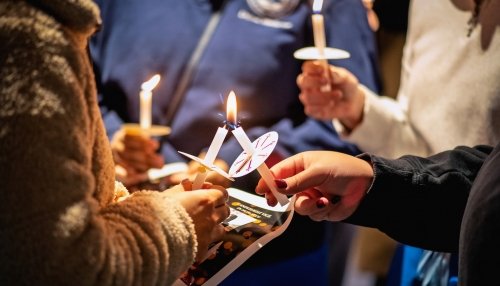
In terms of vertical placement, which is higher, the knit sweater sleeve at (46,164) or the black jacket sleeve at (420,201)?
the knit sweater sleeve at (46,164)

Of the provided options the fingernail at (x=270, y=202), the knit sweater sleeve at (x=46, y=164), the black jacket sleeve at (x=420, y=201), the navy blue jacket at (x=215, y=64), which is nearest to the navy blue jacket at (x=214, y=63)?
the navy blue jacket at (x=215, y=64)

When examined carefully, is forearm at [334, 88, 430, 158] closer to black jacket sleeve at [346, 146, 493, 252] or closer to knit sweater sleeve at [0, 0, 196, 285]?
black jacket sleeve at [346, 146, 493, 252]

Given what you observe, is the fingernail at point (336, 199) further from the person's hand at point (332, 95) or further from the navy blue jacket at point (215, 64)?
the navy blue jacket at point (215, 64)

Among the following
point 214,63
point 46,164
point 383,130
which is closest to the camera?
point 46,164

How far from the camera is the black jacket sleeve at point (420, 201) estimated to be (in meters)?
0.89

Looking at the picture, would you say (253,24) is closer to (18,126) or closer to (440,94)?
(440,94)

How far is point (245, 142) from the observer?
26.7 inches

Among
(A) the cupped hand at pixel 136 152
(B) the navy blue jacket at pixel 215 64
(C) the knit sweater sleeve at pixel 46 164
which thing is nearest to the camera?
(C) the knit sweater sleeve at pixel 46 164

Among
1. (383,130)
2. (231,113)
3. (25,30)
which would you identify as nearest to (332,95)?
(383,130)

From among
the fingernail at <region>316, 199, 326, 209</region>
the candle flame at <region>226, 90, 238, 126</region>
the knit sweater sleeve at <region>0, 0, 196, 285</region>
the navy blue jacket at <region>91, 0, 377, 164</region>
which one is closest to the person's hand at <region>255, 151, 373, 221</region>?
the fingernail at <region>316, 199, 326, 209</region>

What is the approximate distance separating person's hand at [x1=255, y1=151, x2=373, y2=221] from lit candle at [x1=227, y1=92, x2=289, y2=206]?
12mm

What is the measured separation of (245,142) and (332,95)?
0.67 metres

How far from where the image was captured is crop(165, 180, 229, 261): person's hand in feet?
2.29

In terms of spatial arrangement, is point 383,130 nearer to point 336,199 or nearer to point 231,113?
point 336,199
